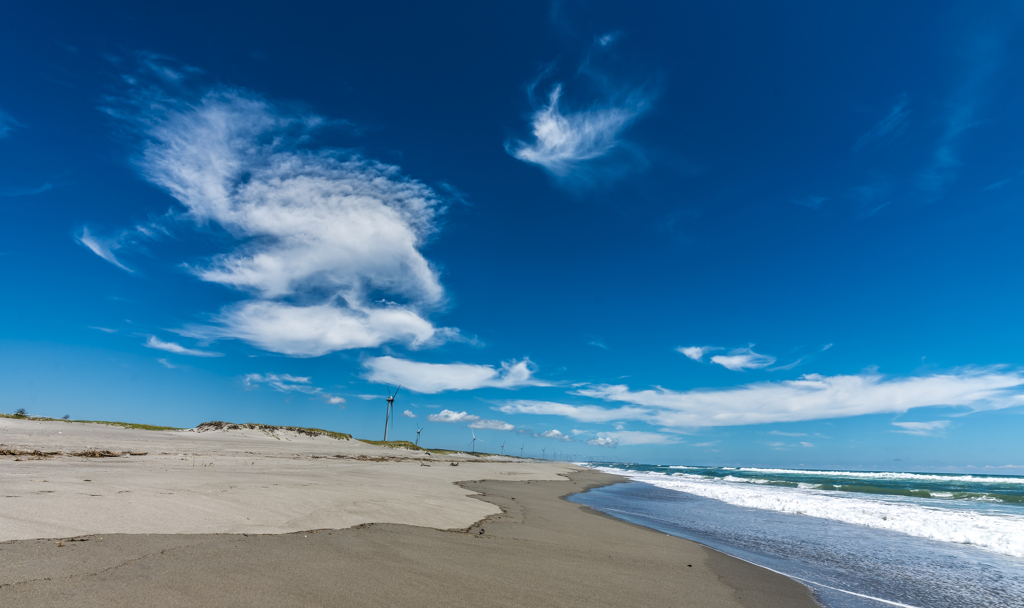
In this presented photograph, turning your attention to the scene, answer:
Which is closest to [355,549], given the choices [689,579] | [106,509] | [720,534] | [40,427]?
[106,509]

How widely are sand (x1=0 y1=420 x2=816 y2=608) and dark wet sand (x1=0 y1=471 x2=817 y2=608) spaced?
0.03 meters

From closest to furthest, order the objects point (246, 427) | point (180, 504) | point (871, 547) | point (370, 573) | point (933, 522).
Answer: point (370, 573), point (180, 504), point (871, 547), point (933, 522), point (246, 427)

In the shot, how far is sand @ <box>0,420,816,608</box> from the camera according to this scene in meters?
4.79

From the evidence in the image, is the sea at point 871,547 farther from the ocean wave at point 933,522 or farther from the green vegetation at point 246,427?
the green vegetation at point 246,427

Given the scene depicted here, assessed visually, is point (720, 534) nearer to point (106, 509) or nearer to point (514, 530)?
point (514, 530)

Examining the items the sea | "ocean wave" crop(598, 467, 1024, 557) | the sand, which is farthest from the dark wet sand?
"ocean wave" crop(598, 467, 1024, 557)

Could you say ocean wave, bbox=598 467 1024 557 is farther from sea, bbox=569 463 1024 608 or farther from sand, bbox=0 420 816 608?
sand, bbox=0 420 816 608

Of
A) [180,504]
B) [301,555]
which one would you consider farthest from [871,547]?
[180,504]

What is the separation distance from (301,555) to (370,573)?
3.97 feet

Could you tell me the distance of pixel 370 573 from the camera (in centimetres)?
591

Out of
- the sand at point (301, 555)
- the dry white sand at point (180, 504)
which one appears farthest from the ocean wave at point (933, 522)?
the dry white sand at point (180, 504)

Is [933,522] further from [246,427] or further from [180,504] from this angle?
[246,427]

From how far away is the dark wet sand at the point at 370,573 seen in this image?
15.0 ft

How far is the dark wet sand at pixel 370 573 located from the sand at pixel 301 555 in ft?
→ 0.08
